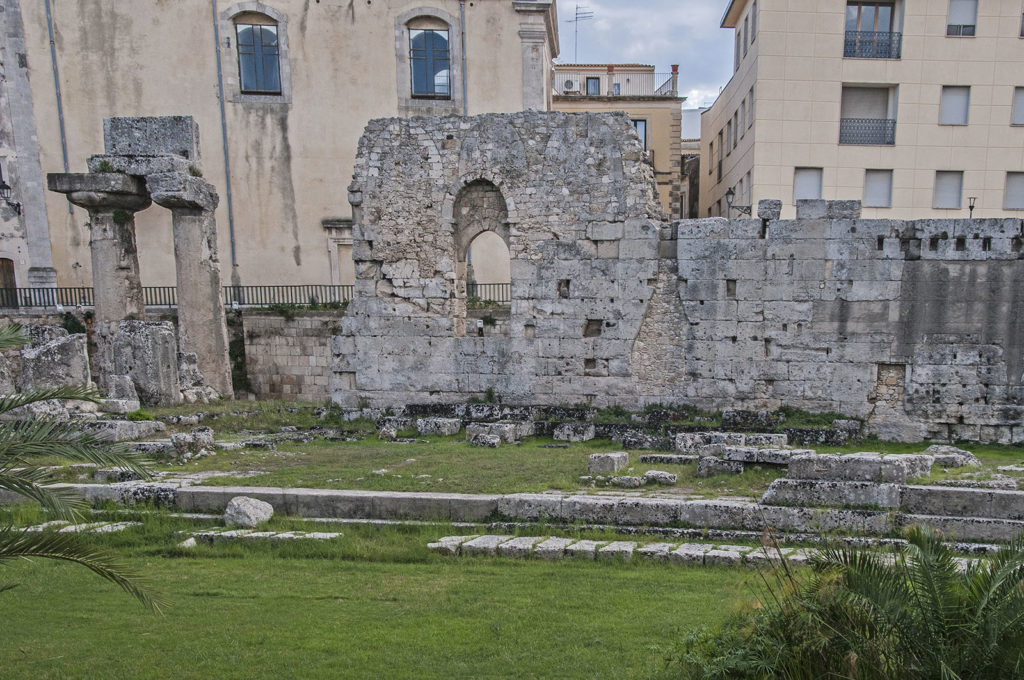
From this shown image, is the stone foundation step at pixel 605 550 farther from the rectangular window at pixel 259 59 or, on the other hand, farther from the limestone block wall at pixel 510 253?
the rectangular window at pixel 259 59

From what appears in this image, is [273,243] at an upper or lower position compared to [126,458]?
upper

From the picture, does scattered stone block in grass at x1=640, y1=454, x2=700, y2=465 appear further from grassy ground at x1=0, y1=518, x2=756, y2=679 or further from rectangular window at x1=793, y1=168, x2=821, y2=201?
rectangular window at x1=793, y1=168, x2=821, y2=201

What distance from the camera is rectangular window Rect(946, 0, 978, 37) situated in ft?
60.8

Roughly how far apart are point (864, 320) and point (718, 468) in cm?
499

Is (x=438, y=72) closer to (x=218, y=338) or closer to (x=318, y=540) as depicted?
(x=218, y=338)

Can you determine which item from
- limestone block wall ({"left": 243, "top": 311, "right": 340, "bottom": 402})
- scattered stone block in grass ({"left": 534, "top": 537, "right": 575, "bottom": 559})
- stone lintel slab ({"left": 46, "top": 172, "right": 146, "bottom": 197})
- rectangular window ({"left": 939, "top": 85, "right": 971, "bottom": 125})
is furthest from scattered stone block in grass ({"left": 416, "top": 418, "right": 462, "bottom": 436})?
rectangular window ({"left": 939, "top": 85, "right": 971, "bottom": 125})

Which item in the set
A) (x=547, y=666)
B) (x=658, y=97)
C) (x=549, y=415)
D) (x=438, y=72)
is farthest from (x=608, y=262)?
(x=658, y=97)

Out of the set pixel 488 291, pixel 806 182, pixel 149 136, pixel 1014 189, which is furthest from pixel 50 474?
pixel 1014 189

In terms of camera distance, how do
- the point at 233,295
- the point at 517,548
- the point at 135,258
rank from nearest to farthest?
the point at 517,548, the point at 135,258, the point at 233,295

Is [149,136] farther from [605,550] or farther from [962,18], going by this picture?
[962,18]

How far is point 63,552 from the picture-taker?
3576 millimetres

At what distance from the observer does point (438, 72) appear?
2323cm

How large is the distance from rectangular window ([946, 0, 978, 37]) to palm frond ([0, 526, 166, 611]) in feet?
79.1

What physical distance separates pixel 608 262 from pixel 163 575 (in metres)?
8.75
